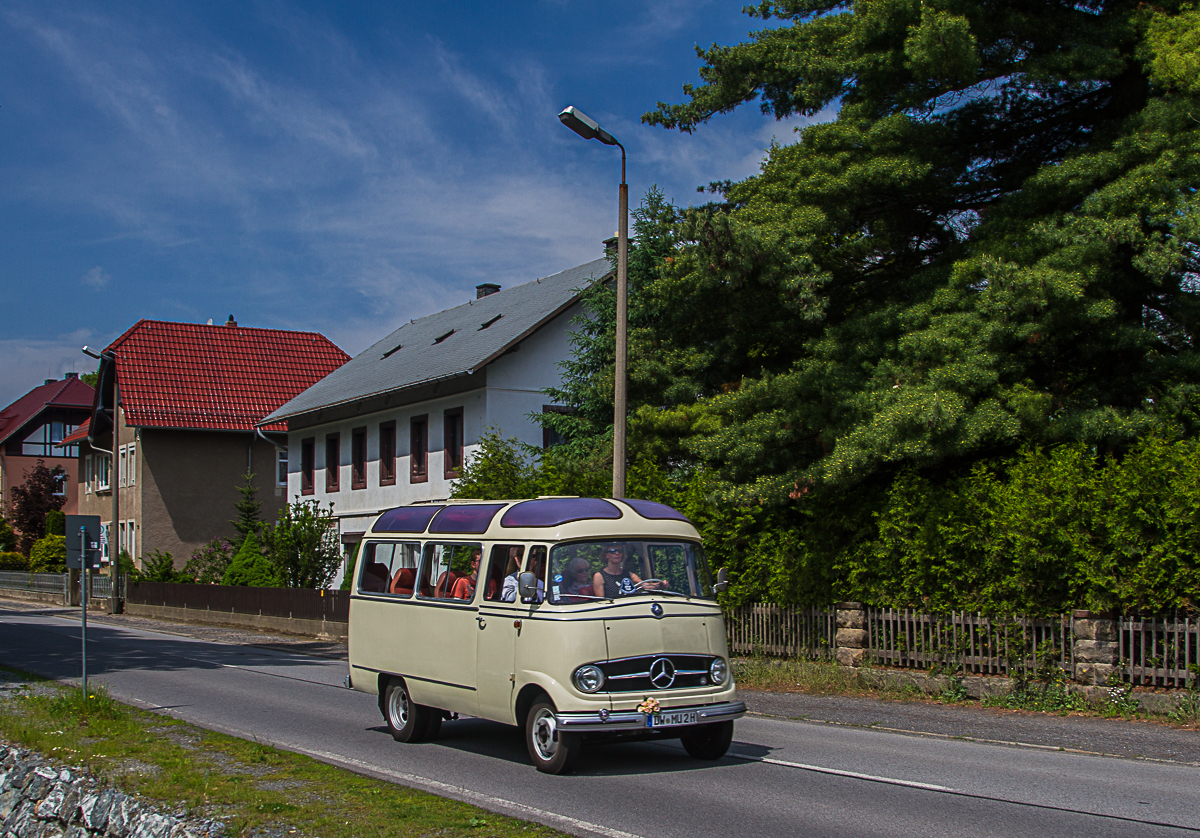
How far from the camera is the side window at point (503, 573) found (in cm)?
998

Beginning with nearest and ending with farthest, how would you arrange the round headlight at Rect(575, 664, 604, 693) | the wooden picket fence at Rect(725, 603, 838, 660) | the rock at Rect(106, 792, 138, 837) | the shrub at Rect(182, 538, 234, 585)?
Answer: the rock at Rect(106, 792, 138, 837), the round headlight at Rect(575, 664, 604, 693), the wooden picket fence at Rect(725, 603, 838, 660), the shrub at Rect(182, 538, 234, 585)

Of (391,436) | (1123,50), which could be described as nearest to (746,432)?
(1123,50)

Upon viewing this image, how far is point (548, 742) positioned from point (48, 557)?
58.2 meters

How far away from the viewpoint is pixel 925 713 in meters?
13.9

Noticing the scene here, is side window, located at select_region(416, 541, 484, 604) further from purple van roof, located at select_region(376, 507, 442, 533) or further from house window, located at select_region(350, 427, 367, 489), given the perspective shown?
house window, located at select_region(350, 427, 367, 489)

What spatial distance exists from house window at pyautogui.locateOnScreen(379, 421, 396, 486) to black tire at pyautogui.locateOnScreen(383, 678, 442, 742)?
2571 cm

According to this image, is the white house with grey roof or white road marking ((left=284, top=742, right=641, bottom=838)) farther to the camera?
the white house with grey roof

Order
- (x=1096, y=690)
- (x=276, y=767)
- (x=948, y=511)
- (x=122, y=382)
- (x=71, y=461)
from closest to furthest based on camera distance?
(x=276, y=767) < (x=1096, y=690) < (x=948, y=511) < (x=122, y=382) < (x=71, y=461)

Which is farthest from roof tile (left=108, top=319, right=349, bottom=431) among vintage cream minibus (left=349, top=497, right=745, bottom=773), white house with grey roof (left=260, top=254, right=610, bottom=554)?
vintage cream minibus (left=349, top=497, right=745, bottom=773)

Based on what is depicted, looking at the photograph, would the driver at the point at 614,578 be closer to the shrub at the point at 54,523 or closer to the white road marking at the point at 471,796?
the white road marking at the point at 471,796

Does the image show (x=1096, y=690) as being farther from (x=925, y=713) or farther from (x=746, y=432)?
(x=746, y=432)

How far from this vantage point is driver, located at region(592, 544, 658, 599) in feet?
31.6

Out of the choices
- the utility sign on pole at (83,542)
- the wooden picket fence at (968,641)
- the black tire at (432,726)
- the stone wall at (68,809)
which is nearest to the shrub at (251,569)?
the utility sign on pole at (83,542)

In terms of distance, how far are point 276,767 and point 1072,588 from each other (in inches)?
397
